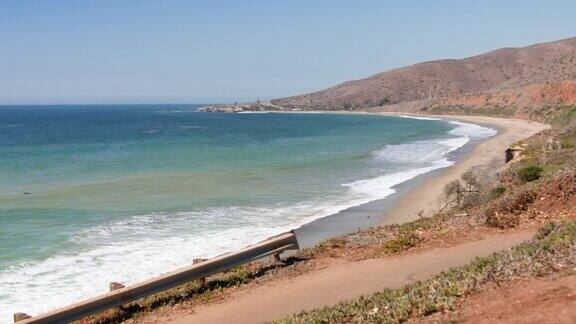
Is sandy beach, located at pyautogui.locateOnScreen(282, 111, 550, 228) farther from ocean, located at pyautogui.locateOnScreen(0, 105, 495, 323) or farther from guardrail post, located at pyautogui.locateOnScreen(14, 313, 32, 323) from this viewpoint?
guardrail post, located at pyautogui.locateOnScreen(14, 313, 32, 323)

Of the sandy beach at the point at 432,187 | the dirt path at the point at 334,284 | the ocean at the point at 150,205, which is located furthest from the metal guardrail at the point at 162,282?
the sandy beach at the point at 432,187

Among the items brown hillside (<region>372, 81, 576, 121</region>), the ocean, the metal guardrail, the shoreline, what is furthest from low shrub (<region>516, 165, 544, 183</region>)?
brown hillside (<region>372, 81, 576, 121</region>)

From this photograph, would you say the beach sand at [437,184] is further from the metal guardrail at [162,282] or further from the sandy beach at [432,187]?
the metal guardrail at [162,282]

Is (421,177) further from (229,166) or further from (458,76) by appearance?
(458,76)

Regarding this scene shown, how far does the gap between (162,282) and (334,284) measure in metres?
2.65

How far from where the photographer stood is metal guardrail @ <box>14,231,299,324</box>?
8.31m

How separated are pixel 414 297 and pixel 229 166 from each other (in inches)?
1232

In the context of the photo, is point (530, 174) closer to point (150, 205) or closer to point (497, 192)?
point (497, 192)

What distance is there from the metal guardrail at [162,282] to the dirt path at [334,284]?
0.50 meters

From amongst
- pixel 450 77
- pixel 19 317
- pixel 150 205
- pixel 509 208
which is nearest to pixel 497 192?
pixel 509 208

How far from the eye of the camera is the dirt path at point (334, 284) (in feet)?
28.2

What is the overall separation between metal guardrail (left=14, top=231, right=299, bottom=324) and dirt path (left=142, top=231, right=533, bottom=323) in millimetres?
497

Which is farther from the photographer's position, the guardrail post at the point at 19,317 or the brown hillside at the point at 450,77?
the brown hillside at the point at 450,77

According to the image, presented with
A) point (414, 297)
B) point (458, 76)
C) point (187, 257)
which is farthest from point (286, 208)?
point (458, 76)
